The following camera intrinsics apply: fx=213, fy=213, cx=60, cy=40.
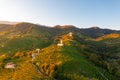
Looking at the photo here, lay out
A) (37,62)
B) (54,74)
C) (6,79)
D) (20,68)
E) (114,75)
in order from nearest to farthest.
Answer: (6,79) → (54,74) → (20,68) → (37,62) → (114,75)

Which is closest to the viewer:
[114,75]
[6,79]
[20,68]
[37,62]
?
[6,79]

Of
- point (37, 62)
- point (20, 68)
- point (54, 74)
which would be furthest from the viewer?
point (37, 62)

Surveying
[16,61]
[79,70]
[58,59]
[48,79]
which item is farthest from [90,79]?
[16,61]

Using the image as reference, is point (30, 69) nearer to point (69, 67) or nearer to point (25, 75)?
point (25, 75)

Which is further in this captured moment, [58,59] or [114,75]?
[114,75]

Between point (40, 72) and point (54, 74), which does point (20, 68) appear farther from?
point (54, 74)

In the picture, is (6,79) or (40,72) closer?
(6,79)

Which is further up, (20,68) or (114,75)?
(20,68)

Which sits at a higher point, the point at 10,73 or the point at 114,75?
the point at 10,73

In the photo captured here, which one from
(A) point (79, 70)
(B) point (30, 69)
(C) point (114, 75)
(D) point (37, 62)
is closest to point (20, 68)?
(B) point (30, 69)
